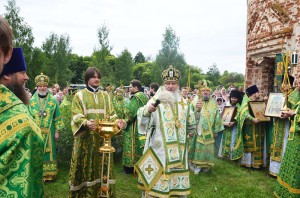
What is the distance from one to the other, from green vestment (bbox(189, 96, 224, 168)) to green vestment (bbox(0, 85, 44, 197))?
20.0 ft

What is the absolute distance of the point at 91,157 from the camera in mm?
4477

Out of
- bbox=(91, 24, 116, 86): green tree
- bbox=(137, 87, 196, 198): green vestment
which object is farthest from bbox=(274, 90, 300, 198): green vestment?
bbox=(91, 24, 116, 86): green tree

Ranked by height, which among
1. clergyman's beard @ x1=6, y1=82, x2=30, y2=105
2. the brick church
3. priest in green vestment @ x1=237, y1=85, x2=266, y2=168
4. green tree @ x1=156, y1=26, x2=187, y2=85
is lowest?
priest in green vestment @ x1=237, y1=85, x2=266, y2=168

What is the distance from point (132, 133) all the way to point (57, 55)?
103 feet

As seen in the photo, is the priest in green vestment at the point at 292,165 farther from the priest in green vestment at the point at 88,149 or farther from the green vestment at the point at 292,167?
the priest in green vestment at the point at 88,149

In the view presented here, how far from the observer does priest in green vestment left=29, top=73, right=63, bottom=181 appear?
6172 mm

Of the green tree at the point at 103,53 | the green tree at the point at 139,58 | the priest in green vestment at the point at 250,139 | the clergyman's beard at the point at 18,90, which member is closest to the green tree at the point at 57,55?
the green tree at the point at 103,53

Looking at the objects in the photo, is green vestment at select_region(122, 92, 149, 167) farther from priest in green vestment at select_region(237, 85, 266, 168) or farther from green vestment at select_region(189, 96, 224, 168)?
priest in green vestment at select_region(237, 85, 266, 168)

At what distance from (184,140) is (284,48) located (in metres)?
7.30

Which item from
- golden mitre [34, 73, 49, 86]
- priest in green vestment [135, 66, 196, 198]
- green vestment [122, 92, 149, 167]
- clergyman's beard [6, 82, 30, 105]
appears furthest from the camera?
green vestment [122, 92, 149, 167]

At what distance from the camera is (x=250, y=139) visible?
26.1ft

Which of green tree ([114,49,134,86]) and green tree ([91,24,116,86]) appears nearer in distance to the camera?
green tree ([91,24,116,86])

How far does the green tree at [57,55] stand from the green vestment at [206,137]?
2890 centimetres

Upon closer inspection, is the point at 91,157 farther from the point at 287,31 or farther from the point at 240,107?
the point at 287,31
